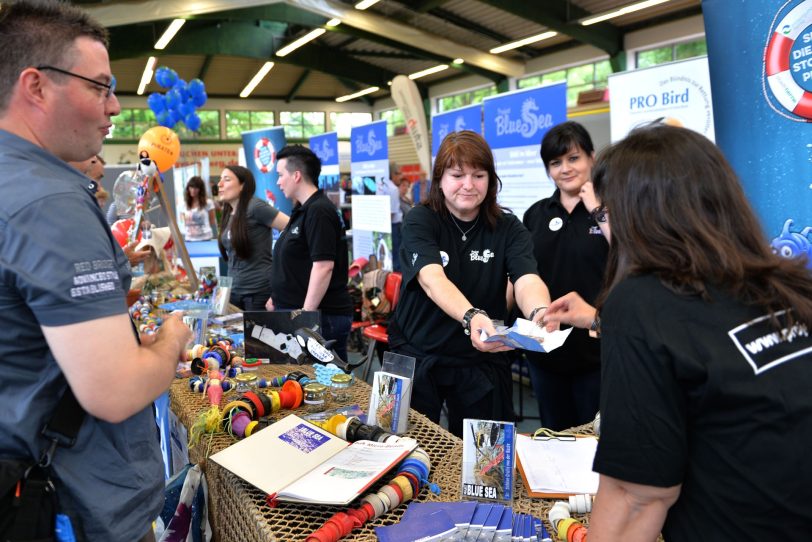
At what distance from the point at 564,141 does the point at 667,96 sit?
1.42 metres

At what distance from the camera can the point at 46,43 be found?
1.00 meters

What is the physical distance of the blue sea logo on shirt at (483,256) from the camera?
6.69 feet

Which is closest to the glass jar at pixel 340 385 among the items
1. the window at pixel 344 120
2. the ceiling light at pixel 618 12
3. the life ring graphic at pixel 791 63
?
the life ring graphic at pixel 791 63

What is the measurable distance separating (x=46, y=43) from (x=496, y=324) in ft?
4.22

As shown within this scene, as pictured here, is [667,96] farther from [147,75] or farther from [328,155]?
[147,75]

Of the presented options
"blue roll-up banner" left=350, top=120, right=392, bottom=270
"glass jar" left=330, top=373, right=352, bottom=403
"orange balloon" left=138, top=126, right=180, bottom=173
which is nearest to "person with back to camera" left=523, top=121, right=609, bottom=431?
"glass jar" left=330, top=373, right=352, bottom=403

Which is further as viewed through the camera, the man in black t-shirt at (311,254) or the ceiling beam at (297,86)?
the ceiling beam at (297,86)

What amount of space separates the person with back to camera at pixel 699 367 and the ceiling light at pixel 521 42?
461 inches

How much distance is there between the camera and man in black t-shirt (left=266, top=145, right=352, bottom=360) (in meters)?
2.98

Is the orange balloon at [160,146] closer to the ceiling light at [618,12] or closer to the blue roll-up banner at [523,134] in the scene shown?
the blue roll-up banner at [523,134]

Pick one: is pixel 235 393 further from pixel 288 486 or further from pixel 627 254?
pixel 627 254

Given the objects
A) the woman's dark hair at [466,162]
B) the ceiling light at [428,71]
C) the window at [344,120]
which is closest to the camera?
the woman's dark hair at [466,162]

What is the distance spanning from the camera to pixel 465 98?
16.9 m

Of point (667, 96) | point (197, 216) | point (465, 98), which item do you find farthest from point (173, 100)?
point (465, 98)
